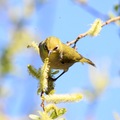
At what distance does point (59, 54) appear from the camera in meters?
3.01

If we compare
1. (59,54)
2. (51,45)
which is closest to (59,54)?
(59,54)

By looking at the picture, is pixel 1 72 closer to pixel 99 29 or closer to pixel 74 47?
pixel 74 47

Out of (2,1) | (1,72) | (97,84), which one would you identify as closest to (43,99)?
(97,84)

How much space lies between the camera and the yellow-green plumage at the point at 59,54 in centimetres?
276

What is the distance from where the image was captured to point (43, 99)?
5.94 feet

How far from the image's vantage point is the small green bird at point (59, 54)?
275 centimetres

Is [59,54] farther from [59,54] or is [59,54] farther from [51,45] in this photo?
[51,45]

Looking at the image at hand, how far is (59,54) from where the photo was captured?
9.88 feet

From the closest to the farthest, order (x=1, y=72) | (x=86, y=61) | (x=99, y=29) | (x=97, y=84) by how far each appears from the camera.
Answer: (x=99, y=29)
(x=97, y=84)
(x=86, y=61)
(x=1, y=72)

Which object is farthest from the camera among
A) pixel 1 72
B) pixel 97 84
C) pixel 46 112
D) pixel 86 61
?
pixel 1 72

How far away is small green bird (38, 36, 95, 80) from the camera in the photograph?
9.04ft

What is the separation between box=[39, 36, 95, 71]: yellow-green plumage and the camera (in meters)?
2.76

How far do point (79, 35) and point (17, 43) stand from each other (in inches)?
73.1

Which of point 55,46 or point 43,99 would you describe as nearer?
point 43,99
